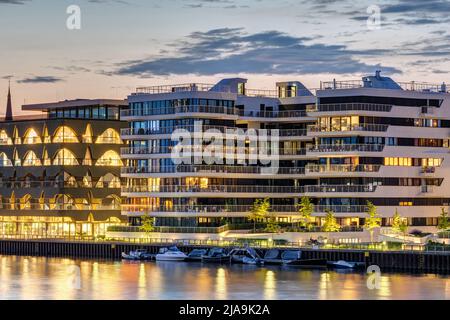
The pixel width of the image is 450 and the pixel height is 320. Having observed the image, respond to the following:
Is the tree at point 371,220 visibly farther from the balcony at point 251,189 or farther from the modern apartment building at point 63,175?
the modern apartment building at point 63,175

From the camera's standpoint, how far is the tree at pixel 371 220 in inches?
6388

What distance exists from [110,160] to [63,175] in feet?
24.5

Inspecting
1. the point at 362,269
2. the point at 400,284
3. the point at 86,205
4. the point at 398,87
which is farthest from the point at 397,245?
the point at 86,205

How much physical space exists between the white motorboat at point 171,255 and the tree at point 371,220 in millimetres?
20182

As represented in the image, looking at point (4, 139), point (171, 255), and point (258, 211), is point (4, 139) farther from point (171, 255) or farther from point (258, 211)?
point (171, 255)

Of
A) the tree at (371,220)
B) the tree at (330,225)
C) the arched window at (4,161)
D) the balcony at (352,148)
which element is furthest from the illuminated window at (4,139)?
the tree at (371,220)

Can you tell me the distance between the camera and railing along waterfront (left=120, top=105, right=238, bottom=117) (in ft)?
561

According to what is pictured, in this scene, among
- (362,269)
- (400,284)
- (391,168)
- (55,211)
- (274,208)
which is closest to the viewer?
(400,284)

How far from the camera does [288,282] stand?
132 m

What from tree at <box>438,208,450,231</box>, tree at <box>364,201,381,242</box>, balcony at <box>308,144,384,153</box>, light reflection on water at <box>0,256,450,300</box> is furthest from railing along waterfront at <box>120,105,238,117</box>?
tree at <box>438,208,450,231</box>

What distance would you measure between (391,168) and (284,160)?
16948mm

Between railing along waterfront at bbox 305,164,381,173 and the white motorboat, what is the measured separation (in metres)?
19.5

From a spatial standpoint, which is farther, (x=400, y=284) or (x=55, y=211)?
(x=55, y=211)

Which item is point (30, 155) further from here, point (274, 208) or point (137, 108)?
point (274, 208)
